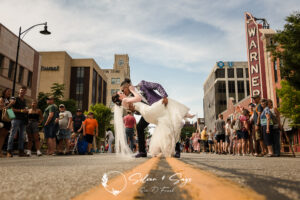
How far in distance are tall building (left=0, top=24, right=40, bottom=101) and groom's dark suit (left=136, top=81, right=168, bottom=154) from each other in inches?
846

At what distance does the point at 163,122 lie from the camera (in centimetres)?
699

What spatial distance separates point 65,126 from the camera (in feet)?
38.0

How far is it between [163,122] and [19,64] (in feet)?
83.7

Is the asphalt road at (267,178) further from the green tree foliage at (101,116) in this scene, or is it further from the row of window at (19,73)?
the green tree foliage at (101,116)

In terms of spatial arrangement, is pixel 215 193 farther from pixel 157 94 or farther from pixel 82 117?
pixel 82 117

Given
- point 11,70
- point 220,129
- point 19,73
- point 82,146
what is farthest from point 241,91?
point 82,146

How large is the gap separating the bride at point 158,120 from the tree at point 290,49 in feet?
34.5

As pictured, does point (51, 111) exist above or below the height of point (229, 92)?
below

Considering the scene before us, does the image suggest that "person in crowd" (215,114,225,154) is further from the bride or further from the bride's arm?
the bride's arm

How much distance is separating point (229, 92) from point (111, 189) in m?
72.8

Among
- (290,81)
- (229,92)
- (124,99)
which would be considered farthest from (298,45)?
(229,92)

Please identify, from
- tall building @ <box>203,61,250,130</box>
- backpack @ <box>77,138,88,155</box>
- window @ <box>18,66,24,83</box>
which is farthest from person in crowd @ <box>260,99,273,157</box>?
tall building @ <box>203,61,250,130</box>

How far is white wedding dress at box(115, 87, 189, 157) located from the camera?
22.2 ft

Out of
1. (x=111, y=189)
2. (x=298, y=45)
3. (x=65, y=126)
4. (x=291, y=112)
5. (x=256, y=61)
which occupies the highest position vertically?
(x=256, y=61)
